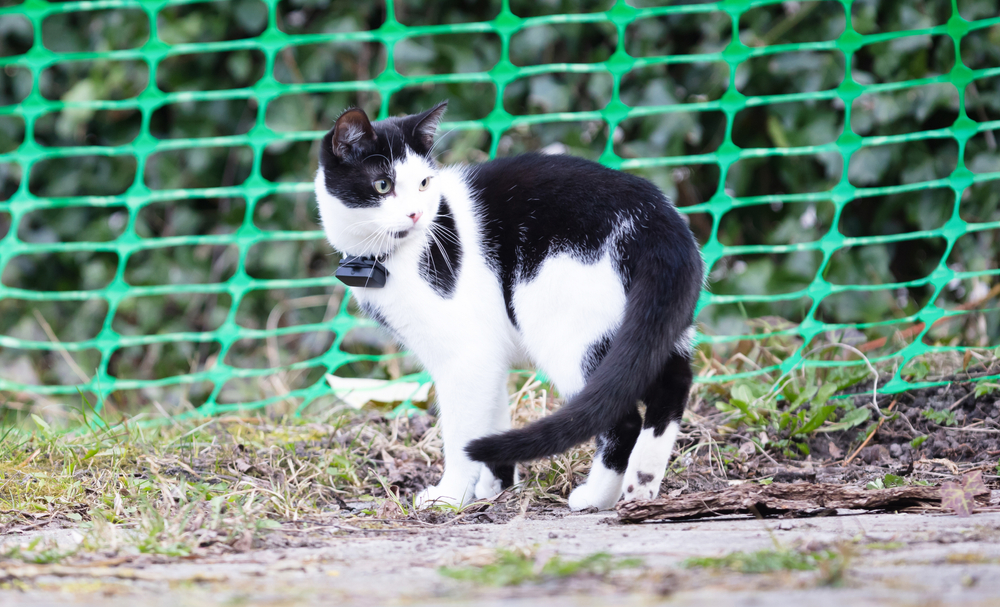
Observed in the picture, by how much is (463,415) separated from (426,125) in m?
0.82

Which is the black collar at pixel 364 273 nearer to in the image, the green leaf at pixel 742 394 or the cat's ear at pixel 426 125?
the cat's ear at pixel 426 125

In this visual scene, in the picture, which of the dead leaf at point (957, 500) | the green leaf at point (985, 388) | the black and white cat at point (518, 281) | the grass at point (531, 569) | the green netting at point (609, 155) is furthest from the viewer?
the green netting at point (609, 155)

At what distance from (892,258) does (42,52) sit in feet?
12.4

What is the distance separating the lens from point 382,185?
206 centimetres

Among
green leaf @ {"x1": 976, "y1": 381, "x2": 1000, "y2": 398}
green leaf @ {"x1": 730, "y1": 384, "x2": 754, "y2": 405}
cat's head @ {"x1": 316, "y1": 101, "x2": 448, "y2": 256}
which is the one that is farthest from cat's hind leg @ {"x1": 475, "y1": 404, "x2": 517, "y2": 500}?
green leaf @ {"x1": 976, "y1": 381, "x2": 1000, "y2": 398}

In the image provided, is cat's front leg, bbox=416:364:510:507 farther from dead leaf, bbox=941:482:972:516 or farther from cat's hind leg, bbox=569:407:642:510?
dead leaf, bbox=941:482:972:516

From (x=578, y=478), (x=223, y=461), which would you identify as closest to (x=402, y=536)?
(x=578, y=478)

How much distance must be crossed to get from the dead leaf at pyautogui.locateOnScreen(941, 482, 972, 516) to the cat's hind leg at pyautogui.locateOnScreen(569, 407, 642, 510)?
0.67m

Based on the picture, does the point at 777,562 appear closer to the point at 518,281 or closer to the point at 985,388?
the point at 518,281

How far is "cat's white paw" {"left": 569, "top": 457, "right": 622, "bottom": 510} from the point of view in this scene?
1.90m

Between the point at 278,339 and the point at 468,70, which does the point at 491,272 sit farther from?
the point at 278,339

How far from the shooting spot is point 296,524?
1654mm

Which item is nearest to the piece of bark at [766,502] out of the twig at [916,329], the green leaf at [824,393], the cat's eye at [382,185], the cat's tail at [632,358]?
the cat's tail at [632,358]

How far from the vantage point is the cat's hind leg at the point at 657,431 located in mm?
1890
